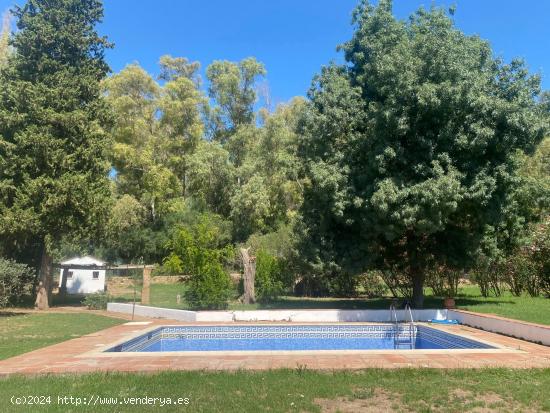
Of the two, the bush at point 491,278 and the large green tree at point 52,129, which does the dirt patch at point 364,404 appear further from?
the large green tree at point 52,129

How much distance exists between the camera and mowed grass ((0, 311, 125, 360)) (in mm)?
9531

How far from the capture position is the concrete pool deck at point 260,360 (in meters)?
6.89

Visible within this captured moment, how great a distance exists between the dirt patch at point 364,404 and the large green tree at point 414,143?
7.32 meters

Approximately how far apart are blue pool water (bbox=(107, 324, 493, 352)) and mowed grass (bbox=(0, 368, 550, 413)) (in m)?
5.57

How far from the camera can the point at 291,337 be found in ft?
41.1

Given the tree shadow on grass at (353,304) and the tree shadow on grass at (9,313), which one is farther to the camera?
the tree shadow on grass at (353,304)

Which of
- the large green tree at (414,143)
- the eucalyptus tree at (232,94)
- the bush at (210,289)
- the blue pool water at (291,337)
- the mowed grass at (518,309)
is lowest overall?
the blue pool water at (291,337)

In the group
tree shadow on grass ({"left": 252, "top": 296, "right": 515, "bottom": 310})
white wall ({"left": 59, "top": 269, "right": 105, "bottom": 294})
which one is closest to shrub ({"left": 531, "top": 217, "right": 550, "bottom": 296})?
tree shadow on grass ({"left": 252, "top": 296, "right": 515, "bottom": 310})

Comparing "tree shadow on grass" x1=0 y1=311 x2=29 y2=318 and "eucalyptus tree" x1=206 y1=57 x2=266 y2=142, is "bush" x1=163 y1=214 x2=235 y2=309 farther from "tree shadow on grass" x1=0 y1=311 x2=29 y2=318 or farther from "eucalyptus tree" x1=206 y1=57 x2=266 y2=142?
"eucalyptus tree" x1=206 y1=57 x2=266 y2=142

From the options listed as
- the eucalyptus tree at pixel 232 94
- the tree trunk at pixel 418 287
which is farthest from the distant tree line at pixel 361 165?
the eucalyptus tree at pixel 232 94

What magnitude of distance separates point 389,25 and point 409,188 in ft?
20.3

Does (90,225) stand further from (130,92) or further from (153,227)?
(130,92)

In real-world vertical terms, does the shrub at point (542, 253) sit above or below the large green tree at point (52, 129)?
below

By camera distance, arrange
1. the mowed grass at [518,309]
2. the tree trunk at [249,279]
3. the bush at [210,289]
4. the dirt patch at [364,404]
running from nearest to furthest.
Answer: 1. the dirt patch at [364,404]
2. the mowed grass at [518,309]
3. the bush at [210,289]
4. the tree trunk at [249,279]
